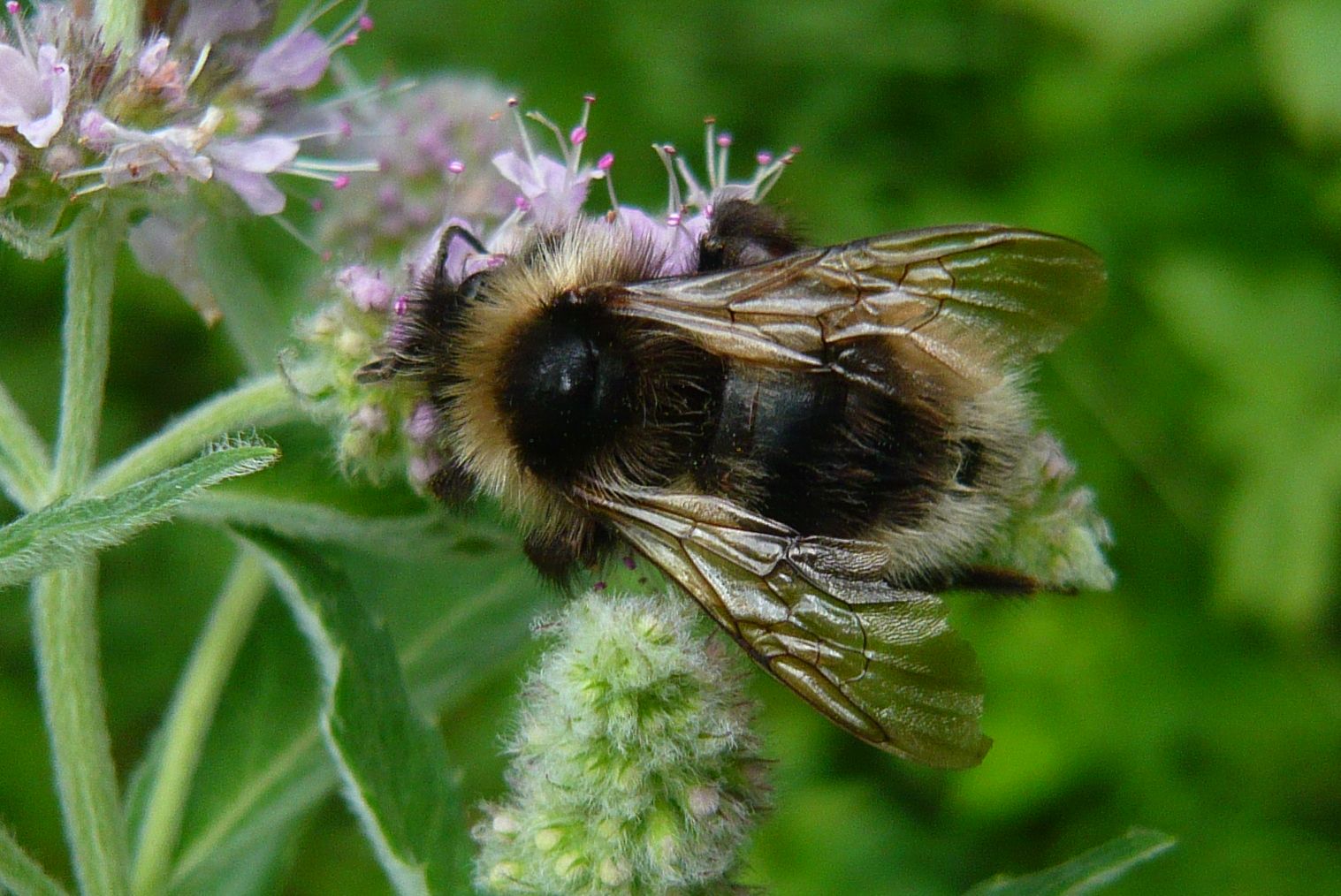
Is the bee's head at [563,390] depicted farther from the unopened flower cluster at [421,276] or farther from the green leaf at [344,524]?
the green leaf at [344,524]

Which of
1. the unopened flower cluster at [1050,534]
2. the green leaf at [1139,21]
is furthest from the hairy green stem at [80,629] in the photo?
the green leaf at [1139,21]

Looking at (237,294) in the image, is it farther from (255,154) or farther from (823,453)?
(823,453)

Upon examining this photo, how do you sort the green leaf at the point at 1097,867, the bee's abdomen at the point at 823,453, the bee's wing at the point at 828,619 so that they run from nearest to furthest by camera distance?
the bee's wing at the point at 828,619 < the bee's abdomen at the point at 823,453 < the green leaf at the point at 1097,867

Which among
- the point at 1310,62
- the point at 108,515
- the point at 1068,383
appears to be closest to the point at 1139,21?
the point at 1310,62

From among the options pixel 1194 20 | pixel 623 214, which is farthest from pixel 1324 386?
pixel 623 214

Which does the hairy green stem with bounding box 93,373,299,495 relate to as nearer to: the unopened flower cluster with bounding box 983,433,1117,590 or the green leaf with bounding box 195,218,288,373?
the green leaf with bounding box 195,218,288,373
